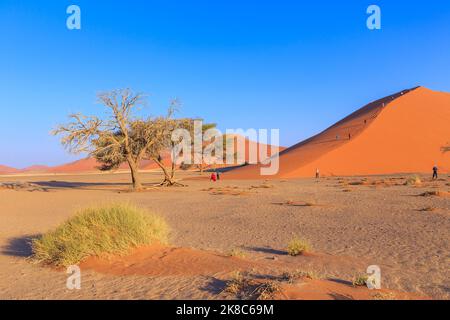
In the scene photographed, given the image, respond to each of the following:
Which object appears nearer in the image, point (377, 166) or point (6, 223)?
point (6, 223)

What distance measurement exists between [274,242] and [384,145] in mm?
42217

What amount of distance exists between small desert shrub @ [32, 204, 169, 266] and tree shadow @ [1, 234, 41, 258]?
918mm

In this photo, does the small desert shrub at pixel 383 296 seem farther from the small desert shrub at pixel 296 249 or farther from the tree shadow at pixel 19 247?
the tree shadow at pixel 19 247

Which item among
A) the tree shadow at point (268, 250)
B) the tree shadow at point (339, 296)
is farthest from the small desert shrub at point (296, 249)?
the tree shadow at point (339, 296)

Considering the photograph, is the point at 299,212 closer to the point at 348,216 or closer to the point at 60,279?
the point at 348,216

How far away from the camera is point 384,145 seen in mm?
46531

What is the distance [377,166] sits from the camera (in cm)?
4266

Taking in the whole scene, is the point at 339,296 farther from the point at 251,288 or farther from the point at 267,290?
the point at 251,288

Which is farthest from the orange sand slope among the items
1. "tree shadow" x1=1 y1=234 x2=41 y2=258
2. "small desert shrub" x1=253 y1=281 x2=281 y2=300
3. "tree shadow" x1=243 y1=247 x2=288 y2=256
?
"small desert shrub" x1=253 y1=281 x2=281 y2=300

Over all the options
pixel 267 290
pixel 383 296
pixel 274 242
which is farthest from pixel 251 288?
pixel 274 242

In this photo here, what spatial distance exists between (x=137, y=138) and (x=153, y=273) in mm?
22204

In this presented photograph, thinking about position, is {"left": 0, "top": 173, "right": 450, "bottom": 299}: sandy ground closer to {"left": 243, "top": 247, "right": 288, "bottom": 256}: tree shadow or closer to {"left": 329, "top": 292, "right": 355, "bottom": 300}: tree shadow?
{"left": 243, "top": 247, "right": 288, "bottom": 256}: tree shadow

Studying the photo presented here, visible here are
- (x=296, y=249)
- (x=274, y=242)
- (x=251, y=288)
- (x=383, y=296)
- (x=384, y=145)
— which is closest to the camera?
(x=383, y=296)
